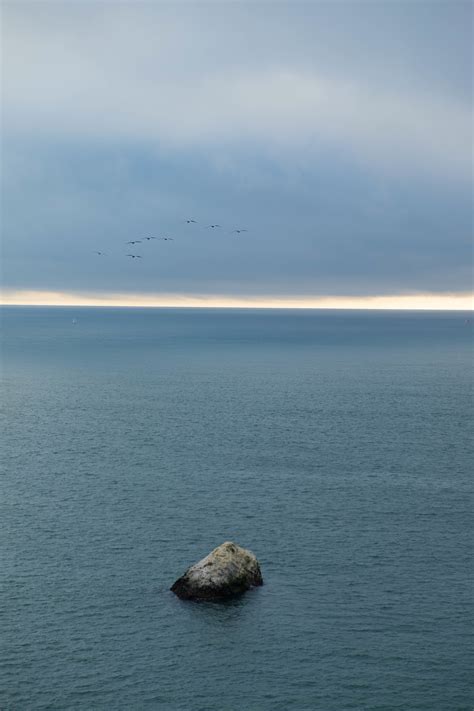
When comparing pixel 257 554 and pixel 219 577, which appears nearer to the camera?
pixel 219 577

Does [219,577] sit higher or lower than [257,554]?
lower

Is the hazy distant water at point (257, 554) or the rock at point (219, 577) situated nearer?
the hazy distant water at point (257, 554)

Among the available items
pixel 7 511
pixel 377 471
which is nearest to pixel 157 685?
pixel 7 511

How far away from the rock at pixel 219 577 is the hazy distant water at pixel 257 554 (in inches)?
53.2

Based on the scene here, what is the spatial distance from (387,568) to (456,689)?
18417 millimetres

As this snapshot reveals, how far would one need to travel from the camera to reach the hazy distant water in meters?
51.9

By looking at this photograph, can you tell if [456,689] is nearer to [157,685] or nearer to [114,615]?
[157,685]

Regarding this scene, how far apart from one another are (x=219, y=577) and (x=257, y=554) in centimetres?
883

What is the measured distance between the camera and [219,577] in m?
64.1

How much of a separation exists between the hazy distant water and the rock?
53.2 inches

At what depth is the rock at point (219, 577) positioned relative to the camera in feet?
209

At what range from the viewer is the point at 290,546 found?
74000mm

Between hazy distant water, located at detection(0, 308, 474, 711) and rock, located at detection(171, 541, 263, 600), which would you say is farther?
rock, located at detection(171, 541, 263, 600)

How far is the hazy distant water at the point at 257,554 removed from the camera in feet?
170
